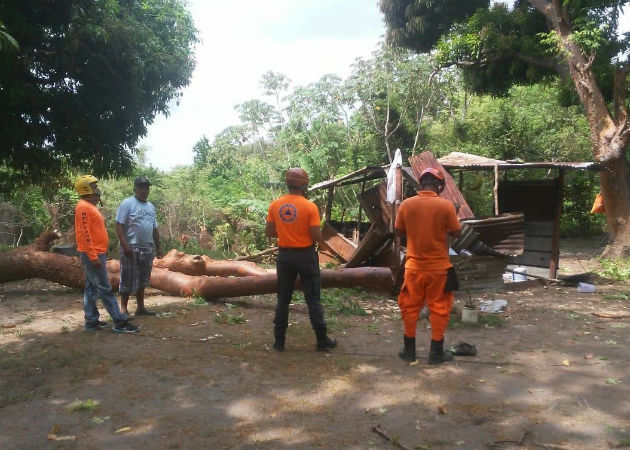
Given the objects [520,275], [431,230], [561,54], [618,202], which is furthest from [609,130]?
[431,230]

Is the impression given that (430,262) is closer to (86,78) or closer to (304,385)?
(304,385)

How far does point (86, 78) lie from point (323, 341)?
875 cm

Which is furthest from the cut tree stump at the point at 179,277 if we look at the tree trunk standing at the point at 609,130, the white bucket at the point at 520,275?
the tree trunk standing at the point at 609,130

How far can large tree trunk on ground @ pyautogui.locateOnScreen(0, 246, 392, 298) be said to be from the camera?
7211 millimetres

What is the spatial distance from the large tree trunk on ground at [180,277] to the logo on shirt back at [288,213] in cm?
228

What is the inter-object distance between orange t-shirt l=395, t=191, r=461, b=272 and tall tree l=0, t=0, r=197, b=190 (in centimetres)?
798

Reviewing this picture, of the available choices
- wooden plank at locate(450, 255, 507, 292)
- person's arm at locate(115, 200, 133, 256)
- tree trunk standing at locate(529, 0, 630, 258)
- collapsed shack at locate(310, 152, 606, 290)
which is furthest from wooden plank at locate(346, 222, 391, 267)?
tree trunk standing at locate(529, 0, 630, 258)

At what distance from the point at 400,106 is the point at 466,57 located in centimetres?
708

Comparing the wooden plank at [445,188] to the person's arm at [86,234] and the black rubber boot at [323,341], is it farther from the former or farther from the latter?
the person's arm at [86,234]

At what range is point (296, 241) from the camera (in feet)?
15.9

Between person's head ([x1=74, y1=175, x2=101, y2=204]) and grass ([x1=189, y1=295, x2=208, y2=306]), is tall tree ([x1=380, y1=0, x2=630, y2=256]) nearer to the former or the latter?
grass ([x1=189, y1=295, x2=208, y2=306])

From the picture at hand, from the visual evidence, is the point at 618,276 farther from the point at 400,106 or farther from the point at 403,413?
the point at 400,106

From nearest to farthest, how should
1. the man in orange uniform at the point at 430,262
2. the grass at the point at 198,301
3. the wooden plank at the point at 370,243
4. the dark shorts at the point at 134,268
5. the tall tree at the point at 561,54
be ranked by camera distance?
the man in orange uniform at the point at 430,262, the dark shorts at the point at 134,268, the grass at the point at 198,301, the wooden plank at the point at 370,243, the tall tree at the point at 561,54

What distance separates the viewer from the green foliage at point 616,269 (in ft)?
32.8
